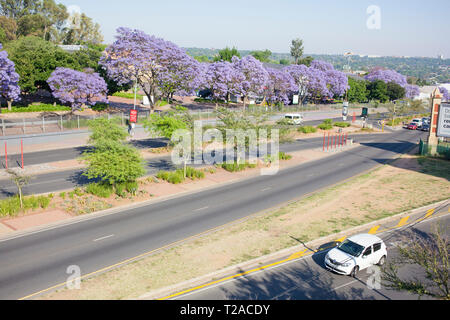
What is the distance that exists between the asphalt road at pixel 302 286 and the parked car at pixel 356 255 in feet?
1.29

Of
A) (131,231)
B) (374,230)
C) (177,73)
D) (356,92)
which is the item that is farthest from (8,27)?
(374,230)

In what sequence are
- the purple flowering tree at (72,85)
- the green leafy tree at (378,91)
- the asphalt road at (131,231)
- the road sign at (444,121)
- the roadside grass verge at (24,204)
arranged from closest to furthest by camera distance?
the asphalt road at (131,231) → the roadside grass verge at (24,204) → the road sign at (444,121) → the purple flowering tree at (72,85) → the green leafy tree at (378,91)

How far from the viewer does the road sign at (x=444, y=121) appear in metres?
40.2

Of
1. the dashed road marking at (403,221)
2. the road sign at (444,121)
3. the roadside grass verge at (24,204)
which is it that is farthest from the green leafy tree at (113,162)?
the road sign at (444,121)

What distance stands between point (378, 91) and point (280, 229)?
3883 inches

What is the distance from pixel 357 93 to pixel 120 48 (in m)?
70.8

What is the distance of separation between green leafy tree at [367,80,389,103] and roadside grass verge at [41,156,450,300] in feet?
257

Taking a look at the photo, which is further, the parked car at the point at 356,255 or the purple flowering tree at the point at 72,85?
the purple flowering tree at the point at 72,85

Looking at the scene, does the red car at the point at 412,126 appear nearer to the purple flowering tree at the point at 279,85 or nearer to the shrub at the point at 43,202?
the purple flowering tree at the point at 279,85

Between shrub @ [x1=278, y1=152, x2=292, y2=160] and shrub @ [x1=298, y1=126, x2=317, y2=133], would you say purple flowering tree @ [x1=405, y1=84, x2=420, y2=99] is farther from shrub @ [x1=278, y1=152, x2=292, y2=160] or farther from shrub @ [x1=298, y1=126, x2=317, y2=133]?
shrub @ [x1=278, y1=152, x2=292, y2=160]

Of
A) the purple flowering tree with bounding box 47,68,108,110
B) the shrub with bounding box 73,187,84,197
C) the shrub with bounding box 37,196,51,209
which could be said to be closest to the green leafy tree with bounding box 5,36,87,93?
the purple flowering tree with bounding box 47,68,108,110

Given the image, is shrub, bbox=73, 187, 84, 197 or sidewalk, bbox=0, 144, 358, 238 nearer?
sidewalk, bbox=0, 144, 358, 238

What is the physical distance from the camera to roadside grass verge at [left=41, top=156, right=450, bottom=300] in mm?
16156

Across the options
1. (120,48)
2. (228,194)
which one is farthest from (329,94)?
(228,194)
